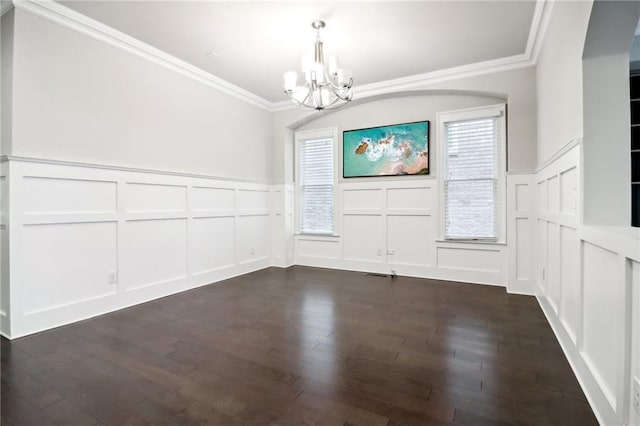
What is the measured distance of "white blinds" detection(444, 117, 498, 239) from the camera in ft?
13.6

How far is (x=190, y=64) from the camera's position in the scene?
12.8ft

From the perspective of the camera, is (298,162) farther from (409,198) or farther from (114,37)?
(114,37)

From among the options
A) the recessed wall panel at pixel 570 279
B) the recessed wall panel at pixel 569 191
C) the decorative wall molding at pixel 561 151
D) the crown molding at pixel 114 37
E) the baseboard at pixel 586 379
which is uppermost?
the crown molding at pixel 114 37

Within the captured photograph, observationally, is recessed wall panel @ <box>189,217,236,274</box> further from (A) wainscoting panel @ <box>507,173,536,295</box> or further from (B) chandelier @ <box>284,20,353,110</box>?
(A) wainscoting panel @ <box>507,173,536,295</box>

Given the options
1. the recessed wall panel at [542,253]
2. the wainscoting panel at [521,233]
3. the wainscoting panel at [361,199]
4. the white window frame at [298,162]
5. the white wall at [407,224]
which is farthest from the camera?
the white window frame at [298,162]

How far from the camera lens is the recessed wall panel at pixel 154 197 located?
335cm

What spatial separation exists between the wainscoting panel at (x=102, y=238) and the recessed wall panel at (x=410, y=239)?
252cm

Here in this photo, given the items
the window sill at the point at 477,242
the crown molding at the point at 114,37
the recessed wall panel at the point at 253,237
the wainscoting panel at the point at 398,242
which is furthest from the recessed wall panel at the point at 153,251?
the window sill at the point at 477,242

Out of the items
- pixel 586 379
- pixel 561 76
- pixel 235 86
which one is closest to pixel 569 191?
pixel 561 76

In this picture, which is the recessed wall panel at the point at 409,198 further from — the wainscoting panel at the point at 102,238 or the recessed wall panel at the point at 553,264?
the wainscoting panel at the point at 102,238

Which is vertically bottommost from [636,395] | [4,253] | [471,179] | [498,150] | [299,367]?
[299,367]

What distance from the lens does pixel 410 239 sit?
15.2 feet

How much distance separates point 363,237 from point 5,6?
15.2 ft

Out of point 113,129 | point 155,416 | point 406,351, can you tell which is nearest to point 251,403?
point 155,416
